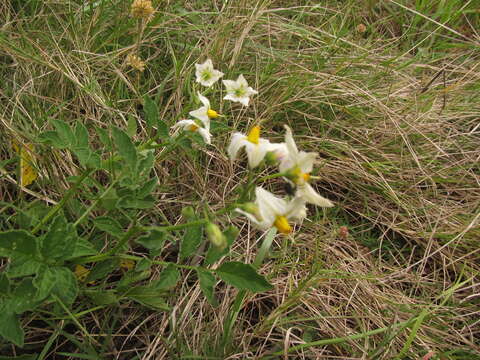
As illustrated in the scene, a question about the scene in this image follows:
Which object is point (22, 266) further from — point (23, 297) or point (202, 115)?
point (202, 115)

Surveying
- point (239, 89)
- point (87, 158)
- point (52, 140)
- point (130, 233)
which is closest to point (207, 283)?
point (130, 233)

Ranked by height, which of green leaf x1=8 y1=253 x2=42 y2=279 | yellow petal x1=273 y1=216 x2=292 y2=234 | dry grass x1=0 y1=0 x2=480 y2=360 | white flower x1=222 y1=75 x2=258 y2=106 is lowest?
dry grass x1=0 y1=0 x2=480 y2=360

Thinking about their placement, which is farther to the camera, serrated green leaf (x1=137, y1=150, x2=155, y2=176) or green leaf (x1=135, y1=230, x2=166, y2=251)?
serrated green leaf (x1=137, y1=150, x2=155, y2=176)

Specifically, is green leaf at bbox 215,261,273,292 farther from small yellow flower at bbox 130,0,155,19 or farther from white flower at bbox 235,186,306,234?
small yellow flower at bbox 130,0,155,19

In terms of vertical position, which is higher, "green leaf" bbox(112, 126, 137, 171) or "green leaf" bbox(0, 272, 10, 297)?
"green leaf" bbox(112, 126, 137, 171)

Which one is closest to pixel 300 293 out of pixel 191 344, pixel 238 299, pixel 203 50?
pixel 238 299

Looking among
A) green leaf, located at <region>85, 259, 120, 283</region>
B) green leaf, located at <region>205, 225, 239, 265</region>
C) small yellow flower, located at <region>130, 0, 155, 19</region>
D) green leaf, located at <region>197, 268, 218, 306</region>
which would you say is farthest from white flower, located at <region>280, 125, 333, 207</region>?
small yellow flower, located at <region>130, 0, 155, 19</region>

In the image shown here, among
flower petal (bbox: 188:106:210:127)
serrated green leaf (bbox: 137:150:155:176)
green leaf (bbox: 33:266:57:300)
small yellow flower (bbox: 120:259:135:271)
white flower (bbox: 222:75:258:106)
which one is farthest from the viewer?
white flower (bbox: 222:75:258:106)
